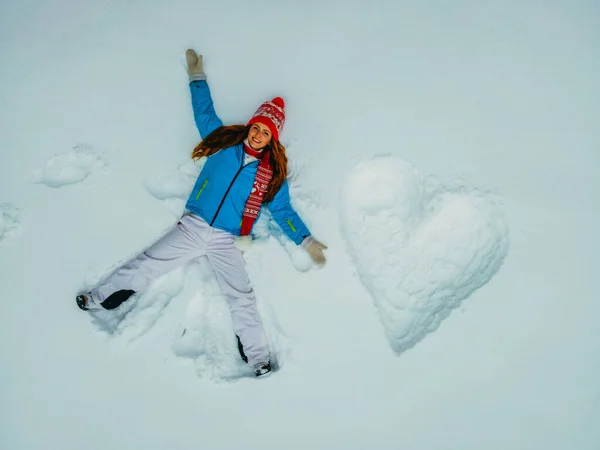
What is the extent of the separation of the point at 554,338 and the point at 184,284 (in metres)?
1.92

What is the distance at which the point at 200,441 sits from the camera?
192cm

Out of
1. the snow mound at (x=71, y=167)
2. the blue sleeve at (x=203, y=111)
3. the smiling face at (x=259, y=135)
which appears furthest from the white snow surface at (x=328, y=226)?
the smiling face at (x=259, y=135)

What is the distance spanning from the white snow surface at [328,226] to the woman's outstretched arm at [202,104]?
11 cm

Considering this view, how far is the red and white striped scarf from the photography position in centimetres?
203

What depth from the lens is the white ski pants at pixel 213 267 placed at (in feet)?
6.48

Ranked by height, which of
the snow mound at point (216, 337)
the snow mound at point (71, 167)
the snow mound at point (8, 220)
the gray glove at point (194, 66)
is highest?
the gray glove at point (194, 66)

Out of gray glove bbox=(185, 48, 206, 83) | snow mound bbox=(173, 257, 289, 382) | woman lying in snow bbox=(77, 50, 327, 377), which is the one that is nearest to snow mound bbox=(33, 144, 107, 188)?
woman lying in snow bbox=(77, 50, 327, 377)

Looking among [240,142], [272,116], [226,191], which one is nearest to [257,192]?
[226,191]

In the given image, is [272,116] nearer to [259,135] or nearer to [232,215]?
[259,135]

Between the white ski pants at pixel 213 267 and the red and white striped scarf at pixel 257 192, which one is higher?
the red and white striped scarf at pixel 257 192

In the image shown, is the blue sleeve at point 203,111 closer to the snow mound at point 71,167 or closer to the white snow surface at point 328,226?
the white snow surface at point 328,226

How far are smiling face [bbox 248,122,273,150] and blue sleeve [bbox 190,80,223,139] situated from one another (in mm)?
228

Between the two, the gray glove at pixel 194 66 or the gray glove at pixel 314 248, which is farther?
the gray glove at pixel 194 66

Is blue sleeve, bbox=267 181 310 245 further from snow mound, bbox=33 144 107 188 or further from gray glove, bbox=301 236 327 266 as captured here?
snow mound, bbox=33 144 107 188
